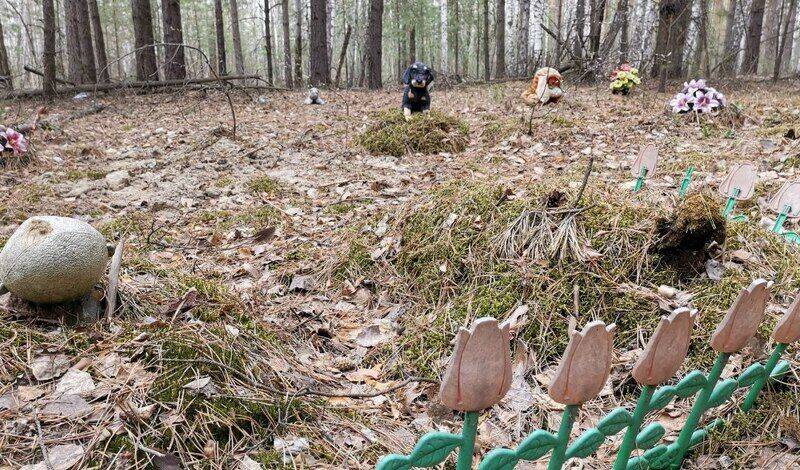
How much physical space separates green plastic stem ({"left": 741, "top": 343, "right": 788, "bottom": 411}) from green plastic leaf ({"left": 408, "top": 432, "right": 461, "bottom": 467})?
1227 mm

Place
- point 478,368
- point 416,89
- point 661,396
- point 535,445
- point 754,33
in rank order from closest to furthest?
point 478,368 < point 535,445 < point 661,396 < point 416,89 < point 754,33

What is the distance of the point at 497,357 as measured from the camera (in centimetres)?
100

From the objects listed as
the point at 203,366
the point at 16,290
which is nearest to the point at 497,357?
the point at 203,366

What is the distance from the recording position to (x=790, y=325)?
150 centimetres

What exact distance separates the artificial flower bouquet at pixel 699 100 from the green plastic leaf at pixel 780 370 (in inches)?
202

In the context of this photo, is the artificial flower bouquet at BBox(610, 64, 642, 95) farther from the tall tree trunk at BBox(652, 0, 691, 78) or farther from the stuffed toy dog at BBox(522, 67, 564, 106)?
the stuffed toy dog at BBox(522, 67, 564, 106)

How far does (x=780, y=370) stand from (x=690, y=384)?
734 mm

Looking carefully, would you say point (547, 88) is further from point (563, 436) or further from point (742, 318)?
point (563, 436)

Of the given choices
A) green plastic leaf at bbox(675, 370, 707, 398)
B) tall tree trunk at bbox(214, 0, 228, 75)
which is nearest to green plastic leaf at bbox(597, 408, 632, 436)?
green plastic leaf at bbox(675, 370, 707, 398)

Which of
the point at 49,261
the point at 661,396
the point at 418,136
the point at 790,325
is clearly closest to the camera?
the point at 661,396

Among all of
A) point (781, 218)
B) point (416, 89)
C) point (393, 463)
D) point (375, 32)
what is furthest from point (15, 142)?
point (375, 32)

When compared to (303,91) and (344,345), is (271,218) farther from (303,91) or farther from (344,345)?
(303,91)

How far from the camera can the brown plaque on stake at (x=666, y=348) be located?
1149 millimetres

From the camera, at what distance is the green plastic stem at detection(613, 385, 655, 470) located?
1.30 metres
